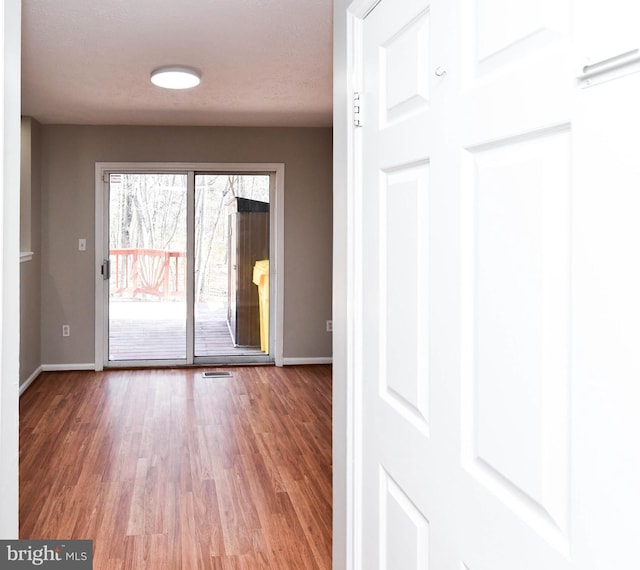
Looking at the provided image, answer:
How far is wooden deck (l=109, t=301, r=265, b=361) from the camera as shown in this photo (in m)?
6.30

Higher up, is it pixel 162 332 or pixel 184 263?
pixel 184 263

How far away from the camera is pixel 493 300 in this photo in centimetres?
99

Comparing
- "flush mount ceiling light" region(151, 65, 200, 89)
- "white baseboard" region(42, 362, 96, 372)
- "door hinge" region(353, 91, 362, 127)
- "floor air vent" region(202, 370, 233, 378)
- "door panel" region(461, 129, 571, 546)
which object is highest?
"flush mount ceiling light" region(151, 65, 200, 89)

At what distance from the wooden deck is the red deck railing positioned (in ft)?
0.37

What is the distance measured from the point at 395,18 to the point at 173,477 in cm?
275

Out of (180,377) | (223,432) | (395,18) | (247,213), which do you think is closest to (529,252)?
(395,18)

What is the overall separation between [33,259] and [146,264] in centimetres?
104

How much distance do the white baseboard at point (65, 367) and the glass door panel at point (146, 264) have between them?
209 mm

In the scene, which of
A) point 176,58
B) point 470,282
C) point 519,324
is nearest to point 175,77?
point 176,58

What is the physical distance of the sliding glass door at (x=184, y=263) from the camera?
6.29 metres

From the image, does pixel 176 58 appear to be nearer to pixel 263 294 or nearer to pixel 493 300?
pixel 263 294

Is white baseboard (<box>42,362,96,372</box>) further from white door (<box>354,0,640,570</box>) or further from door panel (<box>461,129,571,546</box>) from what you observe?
door panel (<box>461,129,571,546</box>)

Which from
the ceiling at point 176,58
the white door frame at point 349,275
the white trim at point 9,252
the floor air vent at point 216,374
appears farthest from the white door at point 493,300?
the floor air vent at point 216,374

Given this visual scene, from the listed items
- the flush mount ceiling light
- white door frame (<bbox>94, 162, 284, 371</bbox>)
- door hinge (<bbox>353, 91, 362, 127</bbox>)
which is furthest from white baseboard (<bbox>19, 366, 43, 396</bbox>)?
door hinge (<bbox>353, 91, 362, 127</bbox>)
